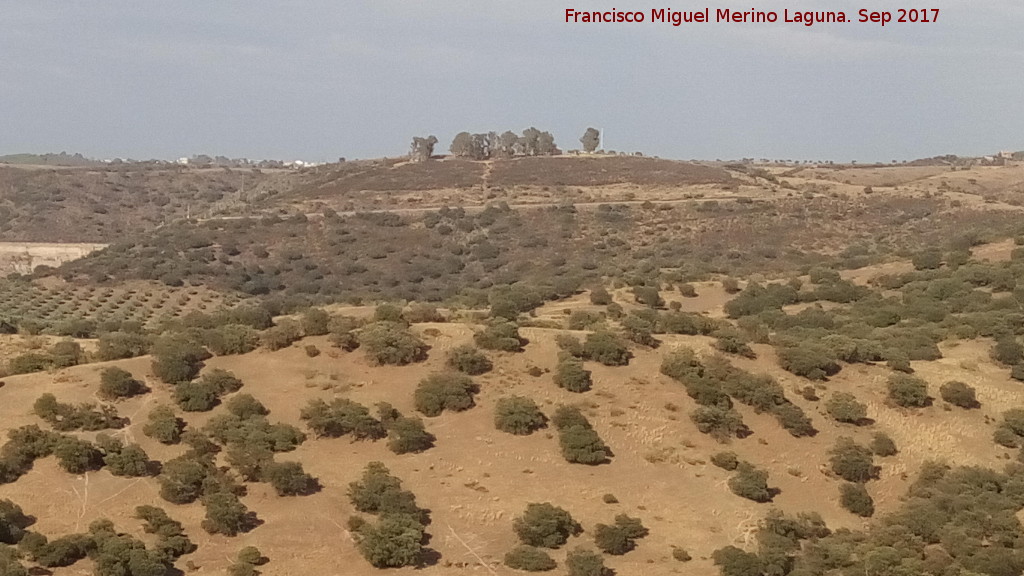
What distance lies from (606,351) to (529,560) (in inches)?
449

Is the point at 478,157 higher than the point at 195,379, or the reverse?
the point at 478,157

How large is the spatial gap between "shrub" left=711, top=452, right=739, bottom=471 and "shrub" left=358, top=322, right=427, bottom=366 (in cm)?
1052

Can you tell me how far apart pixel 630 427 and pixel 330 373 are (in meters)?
10.1

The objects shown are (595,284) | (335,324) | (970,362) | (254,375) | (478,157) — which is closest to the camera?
(254,375)

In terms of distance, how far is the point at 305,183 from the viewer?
117 meters

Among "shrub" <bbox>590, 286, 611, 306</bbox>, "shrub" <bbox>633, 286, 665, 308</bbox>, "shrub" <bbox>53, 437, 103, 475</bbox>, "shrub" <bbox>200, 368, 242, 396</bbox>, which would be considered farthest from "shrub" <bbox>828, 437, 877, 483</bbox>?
"shrub" <bbox>633, 286, 665, 308</bbox>

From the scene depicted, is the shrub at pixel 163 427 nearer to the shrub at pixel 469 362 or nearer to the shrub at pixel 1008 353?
the shrub at pixel 469 362

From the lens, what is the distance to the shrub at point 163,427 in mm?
25547

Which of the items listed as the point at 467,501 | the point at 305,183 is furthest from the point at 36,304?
the point at 305,183

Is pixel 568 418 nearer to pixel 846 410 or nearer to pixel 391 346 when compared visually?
pixel 391 346

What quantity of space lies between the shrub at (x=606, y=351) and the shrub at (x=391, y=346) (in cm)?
587

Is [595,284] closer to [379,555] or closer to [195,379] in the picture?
[195,379]

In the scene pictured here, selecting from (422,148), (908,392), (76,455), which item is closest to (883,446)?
(908,392)

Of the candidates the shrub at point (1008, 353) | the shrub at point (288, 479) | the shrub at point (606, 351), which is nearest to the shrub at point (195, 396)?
the shrub at point (288, 479)
